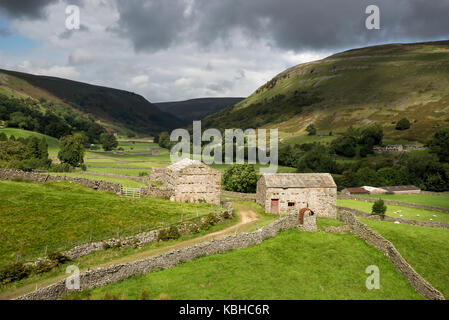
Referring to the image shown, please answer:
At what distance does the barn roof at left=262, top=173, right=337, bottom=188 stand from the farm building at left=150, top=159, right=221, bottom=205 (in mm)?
7215

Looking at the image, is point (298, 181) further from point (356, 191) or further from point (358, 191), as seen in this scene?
point (358, 191)

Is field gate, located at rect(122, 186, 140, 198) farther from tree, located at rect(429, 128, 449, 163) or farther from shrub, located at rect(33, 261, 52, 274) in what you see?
tree, located at rect(429, 128, 449, 163)

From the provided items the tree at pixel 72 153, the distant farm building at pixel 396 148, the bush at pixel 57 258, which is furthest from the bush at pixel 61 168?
the distant farm building at pixel 396 148

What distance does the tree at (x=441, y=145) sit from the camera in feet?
390

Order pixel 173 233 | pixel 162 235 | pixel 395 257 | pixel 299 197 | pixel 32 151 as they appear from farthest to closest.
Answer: pixel 32 151
pixel 299 197
pixel 173 233
pixel 162 235
pixel 395 257

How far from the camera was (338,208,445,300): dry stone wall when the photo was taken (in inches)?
902

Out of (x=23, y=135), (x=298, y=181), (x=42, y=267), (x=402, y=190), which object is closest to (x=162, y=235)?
(x=42, y=267)

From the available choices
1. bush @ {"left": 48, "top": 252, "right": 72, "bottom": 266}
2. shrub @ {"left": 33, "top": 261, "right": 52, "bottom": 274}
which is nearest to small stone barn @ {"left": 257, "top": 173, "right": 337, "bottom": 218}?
bush @ {"left": 48, "top": 252, "right": 72, "bottom": 266}

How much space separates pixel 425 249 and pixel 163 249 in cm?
2365

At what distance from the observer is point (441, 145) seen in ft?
403

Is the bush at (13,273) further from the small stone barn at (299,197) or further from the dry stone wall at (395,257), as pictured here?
the small stone barn at (299,197)

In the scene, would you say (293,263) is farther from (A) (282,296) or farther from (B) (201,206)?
(B) (201,206)

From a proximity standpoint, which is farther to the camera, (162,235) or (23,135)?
(23,135)
